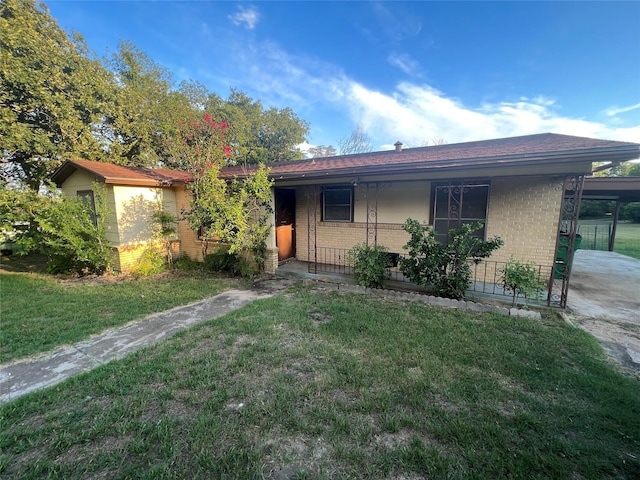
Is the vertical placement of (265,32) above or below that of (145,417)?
above

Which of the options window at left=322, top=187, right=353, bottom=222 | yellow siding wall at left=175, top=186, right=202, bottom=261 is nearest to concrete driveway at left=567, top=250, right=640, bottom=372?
window at left=322, top=187, right=353, bottom=222

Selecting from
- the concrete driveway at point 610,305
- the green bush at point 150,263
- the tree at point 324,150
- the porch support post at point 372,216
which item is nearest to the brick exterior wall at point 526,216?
the concrete driveway at point 610,305

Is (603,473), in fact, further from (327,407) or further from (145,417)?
(145,417)

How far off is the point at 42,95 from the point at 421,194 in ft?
41.7

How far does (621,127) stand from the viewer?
12.4 m

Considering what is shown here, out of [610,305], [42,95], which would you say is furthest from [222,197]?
[42,95]

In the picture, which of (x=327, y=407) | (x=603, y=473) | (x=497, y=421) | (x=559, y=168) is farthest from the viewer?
(x=559, y=168)

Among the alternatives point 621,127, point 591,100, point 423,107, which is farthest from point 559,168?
point 621,127

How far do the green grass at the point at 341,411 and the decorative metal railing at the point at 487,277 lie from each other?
1.17 metres

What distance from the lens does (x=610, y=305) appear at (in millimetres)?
4918

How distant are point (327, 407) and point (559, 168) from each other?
508 centimetres

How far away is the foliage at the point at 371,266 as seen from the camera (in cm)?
579

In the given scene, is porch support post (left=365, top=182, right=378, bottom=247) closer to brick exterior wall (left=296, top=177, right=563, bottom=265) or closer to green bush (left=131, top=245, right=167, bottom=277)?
brick exterior wall (left=296, top=177, right=563, bottom=265)

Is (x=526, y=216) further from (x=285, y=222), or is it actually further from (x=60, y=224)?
(x=60, y=224)
